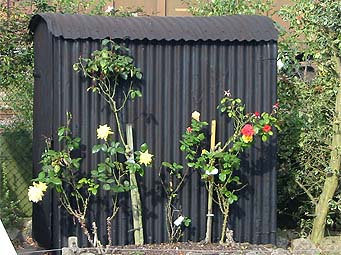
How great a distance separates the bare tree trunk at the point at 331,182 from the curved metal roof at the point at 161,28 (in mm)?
1205

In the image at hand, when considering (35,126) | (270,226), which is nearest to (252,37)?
(270,226)

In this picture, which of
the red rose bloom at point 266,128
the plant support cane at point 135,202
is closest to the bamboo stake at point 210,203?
the red rose bloom at point 266,128

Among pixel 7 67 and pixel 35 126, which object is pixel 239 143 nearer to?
pixel 35 126

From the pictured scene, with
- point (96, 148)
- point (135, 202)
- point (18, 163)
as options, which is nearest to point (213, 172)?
point (135, 202)

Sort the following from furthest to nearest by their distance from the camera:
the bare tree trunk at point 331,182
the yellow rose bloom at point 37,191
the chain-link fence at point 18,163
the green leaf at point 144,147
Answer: the chain-link fence at point 18,163
the bare tree trunk at point 331,182
the green leaf at point 144,147
the yellow rose bloom at point 37,191

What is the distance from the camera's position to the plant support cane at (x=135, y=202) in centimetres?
820

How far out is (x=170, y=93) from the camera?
331 inches

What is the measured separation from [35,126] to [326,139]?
11.6ft

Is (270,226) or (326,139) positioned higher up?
(326,139)

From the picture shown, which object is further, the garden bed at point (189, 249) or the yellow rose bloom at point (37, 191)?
the garden bed at point (189, 249)

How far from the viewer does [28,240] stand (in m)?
9.69

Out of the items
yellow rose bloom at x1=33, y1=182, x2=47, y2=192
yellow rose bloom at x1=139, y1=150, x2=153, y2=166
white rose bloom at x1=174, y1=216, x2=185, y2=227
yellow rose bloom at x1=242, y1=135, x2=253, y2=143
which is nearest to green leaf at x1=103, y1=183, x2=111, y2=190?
yellow rose bloom at x1=139, y1=150, x2=153, y2=166

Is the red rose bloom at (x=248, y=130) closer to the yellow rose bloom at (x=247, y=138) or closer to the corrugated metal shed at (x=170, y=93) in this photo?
the yellow rose bloom at (x=247, y=138)

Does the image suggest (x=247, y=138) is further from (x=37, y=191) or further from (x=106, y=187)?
(x=37, y=191)
